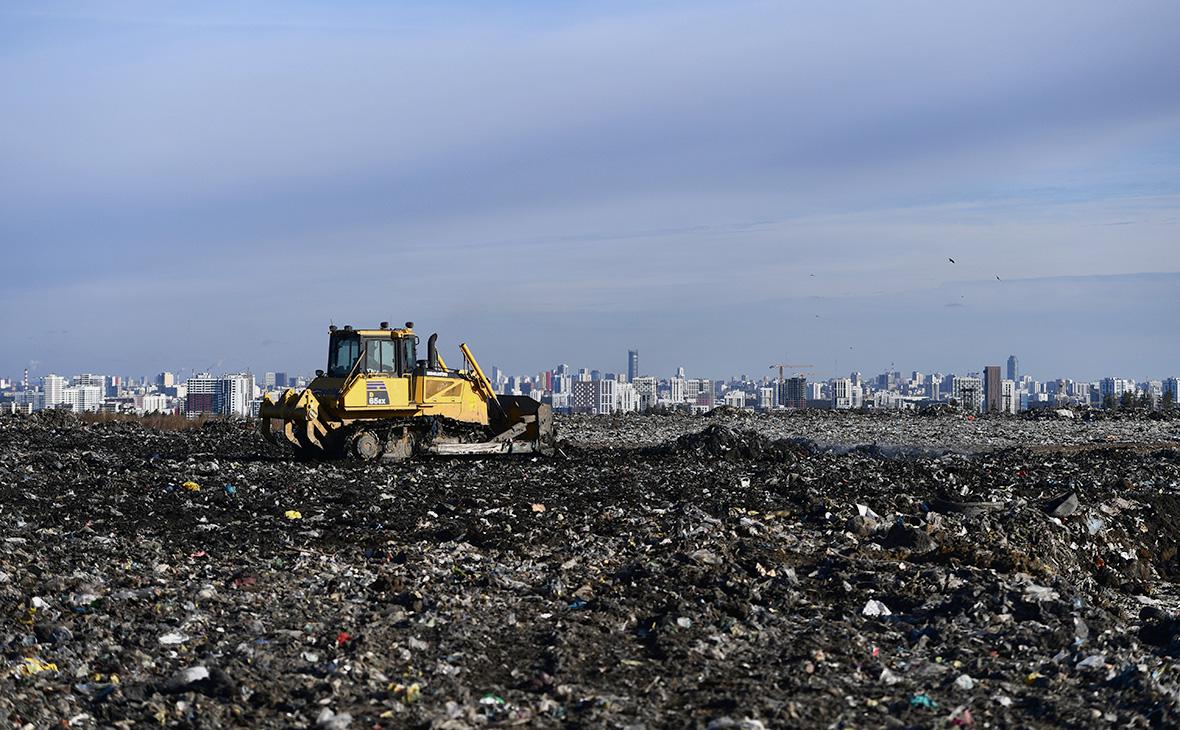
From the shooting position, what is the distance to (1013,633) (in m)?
7.02

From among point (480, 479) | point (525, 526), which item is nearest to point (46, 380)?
point (480, 479)

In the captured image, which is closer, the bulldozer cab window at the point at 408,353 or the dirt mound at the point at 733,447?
the bulldozer cab window at the point at 408,353

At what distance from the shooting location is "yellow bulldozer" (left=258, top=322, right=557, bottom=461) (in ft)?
55.6

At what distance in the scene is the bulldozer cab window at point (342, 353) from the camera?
1739cm

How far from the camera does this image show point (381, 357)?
1742 centimetres

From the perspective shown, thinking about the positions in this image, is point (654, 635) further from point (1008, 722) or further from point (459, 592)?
point (1008, 722)

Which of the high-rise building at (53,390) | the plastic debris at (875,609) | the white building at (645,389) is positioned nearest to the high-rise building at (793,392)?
the white building at (645,389)

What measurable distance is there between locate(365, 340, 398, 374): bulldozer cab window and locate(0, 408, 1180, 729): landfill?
2445mm

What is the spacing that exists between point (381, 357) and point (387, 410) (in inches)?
28.9

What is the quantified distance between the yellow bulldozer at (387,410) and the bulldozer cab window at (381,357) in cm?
1

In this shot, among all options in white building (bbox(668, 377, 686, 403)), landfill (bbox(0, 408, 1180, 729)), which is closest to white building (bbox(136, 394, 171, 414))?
landfill (bbox(0, 408, 1180, 729))

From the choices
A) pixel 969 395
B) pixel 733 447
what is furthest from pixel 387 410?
pixel 969 395

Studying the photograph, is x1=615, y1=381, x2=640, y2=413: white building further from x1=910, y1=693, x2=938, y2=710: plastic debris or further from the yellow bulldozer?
x1=910, y1=693, x2=938, y2=710: plastic debris

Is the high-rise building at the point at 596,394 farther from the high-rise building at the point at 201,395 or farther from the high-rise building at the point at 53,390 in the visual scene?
the high-rise building at the point at 53,390
